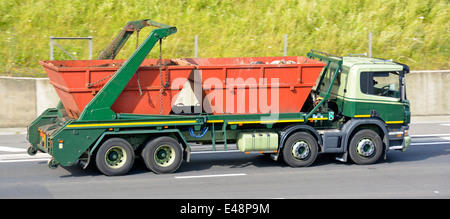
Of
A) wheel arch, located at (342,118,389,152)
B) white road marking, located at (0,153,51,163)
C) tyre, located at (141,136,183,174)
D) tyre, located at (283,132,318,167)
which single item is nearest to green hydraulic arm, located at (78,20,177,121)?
tyre, located at (141,136,183,174)

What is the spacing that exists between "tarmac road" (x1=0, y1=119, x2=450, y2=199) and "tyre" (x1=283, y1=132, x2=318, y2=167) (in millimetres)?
193

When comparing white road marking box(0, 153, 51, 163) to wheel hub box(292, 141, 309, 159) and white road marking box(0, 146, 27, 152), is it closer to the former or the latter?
white road marking box(0, 146, 27, 152)

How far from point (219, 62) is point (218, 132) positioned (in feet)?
6.39

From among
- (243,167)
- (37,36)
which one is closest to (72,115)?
(243,167)

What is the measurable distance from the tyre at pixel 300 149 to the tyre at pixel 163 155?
2.37m

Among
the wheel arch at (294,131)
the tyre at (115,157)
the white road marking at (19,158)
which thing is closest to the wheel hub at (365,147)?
the wheel arch at (294,131)

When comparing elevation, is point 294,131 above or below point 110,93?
below

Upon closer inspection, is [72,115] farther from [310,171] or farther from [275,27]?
[275,27]

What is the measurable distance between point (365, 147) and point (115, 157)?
5.51m

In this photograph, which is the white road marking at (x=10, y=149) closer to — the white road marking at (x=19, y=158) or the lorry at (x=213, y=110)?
the white road marking at (x=19, y=158)

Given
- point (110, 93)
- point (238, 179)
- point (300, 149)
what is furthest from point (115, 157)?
point (300, 149)

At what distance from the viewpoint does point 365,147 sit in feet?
43.7

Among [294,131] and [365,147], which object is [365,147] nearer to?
[365,147]

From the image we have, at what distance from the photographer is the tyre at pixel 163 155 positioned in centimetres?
1208
